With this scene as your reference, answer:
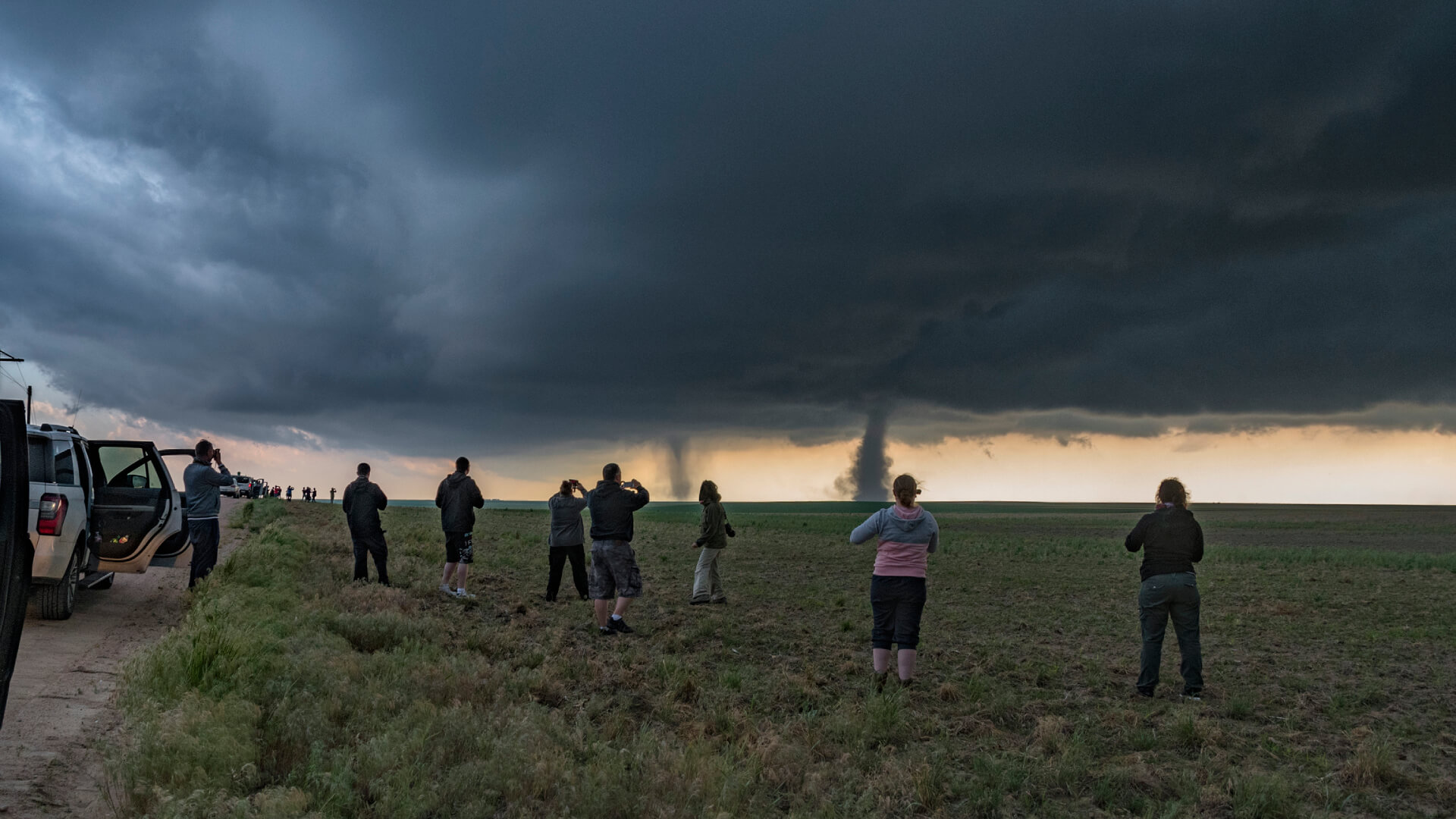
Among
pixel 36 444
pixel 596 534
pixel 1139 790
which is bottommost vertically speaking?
pixel 1139 790

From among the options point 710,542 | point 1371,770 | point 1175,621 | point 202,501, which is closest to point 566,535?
point 710,542

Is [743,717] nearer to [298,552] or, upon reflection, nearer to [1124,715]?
[1124,715]

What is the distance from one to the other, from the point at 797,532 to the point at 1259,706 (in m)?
42.5

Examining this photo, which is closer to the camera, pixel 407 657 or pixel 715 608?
pixel 407 657

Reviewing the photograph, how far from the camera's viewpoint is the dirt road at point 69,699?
5.75 metres

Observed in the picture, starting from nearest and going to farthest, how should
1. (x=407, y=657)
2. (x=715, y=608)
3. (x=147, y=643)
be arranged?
(x=407, y=657)
(x=147, y=643)
(x=715, y=608)

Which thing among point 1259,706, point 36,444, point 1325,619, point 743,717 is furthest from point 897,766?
point 1325,619

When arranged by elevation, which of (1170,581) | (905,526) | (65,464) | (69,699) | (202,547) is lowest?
(69,699)

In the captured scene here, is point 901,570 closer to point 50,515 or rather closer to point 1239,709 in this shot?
point 1239,709

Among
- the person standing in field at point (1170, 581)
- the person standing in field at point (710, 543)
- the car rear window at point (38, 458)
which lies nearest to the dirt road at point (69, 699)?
the car rear window at point (38, 458)

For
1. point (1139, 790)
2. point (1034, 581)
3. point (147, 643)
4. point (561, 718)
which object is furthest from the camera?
point (1034, 581)

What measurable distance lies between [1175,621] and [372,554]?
1241 cm

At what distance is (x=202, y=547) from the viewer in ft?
45.4

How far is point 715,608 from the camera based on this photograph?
16062 mm
